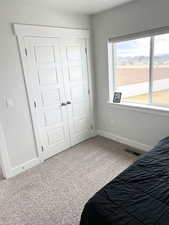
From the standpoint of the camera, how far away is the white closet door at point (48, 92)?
2.62 metres

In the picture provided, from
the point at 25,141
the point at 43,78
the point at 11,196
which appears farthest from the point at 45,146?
the point at 43,78

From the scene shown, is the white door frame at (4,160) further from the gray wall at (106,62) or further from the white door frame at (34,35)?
the gray wall at (106,62)

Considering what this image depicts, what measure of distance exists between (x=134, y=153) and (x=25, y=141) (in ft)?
6.22

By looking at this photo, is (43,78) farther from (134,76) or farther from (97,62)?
(134,76)

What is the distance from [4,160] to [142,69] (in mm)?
2706

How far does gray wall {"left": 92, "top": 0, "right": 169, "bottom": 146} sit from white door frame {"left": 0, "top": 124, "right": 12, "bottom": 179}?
2038 mm

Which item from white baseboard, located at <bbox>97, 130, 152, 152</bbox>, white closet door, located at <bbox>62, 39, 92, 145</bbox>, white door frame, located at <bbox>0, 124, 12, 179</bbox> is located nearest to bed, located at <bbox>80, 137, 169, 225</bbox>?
white baseboard, located at <bbox>97, 130, 152, 152</bbox>

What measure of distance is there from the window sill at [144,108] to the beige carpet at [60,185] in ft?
2.63

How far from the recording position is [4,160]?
2.47m

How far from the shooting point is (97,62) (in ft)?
11.1

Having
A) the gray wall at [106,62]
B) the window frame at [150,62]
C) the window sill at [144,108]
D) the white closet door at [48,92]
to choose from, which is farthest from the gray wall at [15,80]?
the window sill at [144,108]

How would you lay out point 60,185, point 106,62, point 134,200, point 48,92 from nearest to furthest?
point 134,200
point 60,185
point 48,92
point 106,62

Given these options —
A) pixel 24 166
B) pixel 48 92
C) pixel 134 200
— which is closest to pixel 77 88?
pixel 48 92

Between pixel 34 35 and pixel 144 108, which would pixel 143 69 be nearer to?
pixel 144 108
